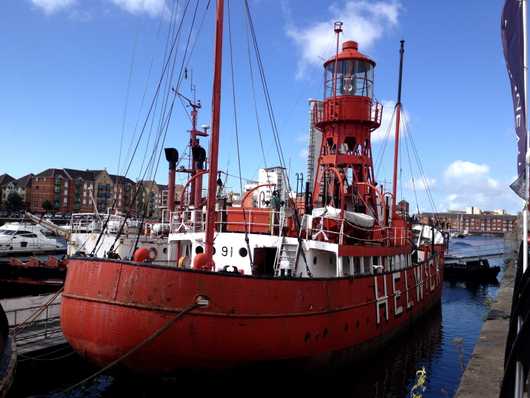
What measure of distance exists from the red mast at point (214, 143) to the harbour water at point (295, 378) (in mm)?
2551

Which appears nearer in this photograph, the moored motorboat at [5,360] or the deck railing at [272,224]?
the moored motorboat at [5,360]

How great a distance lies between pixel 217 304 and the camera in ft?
30.8

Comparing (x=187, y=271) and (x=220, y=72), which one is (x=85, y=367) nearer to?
(x=187, y=271)

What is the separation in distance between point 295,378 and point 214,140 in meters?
5.67

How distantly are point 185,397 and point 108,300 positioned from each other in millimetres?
2666

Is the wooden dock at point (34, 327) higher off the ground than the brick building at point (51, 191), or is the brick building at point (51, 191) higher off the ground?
the brick building at point (51, 191)

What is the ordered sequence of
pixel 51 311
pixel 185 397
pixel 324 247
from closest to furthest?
1. pixel 185 397
2. pixel 324 247
3. pixel 51 311

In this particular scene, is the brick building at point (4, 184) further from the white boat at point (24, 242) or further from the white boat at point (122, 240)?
the white boat at point (122, 240)

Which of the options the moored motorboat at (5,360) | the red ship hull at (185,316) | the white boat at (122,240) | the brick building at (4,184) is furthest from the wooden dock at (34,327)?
the brick building at (4,184)

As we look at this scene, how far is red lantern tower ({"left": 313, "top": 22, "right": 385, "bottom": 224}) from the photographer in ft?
61.2

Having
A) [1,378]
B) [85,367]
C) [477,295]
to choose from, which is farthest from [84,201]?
[1,378]

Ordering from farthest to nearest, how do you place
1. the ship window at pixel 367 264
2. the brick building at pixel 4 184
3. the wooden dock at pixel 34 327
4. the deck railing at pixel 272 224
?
1. the brick building at pixel 4 184
2. the ship window at pixel 367 264
3. the deck railing at pixel 272 224
4. the wooden dock at pixel 34 327

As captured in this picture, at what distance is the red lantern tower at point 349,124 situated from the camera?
61.2 ft

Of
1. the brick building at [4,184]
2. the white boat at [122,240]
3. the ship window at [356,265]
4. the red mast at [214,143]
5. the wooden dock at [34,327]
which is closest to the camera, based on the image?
the red mast at [214,143]
